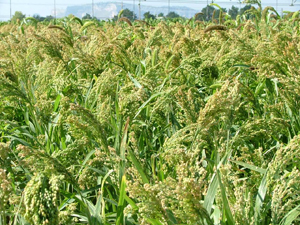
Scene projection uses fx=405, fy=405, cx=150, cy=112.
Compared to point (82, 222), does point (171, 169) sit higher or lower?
higher

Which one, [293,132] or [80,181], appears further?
[293,132]

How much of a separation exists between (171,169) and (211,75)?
1.12m

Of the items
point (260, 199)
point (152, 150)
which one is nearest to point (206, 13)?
point (152, 150)

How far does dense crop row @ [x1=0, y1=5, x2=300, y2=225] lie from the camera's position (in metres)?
1.02

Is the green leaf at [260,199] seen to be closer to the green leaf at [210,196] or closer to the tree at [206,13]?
the green leaf at [210,196]

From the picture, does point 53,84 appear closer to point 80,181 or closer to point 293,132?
point 80,181

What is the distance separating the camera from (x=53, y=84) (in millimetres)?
2547

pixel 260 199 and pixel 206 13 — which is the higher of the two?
pixel 206 13

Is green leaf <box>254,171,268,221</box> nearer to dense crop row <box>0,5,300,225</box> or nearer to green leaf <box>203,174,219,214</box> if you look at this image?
dense crop row <box>0,5,300,225</box>

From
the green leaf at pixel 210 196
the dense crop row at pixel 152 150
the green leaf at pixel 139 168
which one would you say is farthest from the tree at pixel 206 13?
the green leaf at pixel 210 196

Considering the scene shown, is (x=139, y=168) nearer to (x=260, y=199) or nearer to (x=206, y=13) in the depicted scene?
(x=260, y=199)

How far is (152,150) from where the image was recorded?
1724 millimetres

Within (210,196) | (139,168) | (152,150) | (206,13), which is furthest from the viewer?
(206,13)

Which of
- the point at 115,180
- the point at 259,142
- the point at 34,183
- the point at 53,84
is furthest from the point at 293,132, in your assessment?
the point at 53,84
